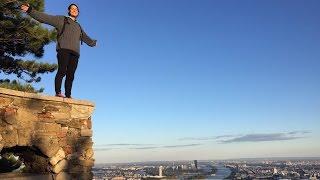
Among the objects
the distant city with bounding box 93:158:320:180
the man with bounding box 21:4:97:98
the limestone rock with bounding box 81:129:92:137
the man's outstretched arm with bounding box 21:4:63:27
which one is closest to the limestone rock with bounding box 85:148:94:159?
the limestone rock with bounding box 81:129:92:137

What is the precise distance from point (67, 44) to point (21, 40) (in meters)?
5.32

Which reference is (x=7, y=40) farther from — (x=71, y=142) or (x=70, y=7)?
(x=71, y=142)

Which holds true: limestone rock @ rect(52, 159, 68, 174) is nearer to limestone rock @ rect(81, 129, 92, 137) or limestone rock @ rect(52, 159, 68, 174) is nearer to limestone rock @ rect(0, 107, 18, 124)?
limestone rock @ rect(81, 129, 92, 137)

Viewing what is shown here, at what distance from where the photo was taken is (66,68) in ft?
19.6

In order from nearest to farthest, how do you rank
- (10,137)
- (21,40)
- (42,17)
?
(10,137) < (42,17) < (21,40)

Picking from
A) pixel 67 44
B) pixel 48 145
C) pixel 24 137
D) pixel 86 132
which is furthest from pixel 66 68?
pixel 24 137

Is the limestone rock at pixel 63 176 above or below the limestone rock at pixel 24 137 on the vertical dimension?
below

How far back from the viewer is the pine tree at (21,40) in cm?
1027

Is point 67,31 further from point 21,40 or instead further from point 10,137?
point 21,40

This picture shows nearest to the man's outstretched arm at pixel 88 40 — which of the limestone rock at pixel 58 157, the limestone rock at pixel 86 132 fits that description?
the limestone rock at pixel 86 132

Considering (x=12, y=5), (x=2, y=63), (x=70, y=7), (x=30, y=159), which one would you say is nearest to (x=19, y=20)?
(x=12, y=5)

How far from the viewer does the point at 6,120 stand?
490 centimetres

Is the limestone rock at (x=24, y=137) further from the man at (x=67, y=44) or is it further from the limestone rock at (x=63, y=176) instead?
the man at (x=67, y=44)

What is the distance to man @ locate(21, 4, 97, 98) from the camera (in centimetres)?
583
